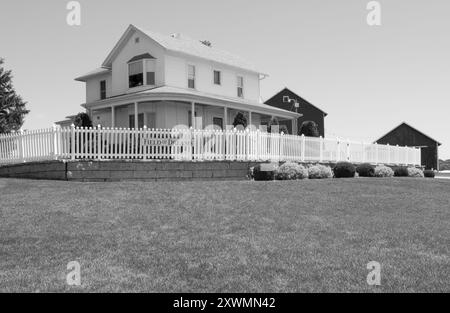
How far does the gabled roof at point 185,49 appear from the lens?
27.1 metres

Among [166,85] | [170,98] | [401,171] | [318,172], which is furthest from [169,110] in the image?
[401,171]

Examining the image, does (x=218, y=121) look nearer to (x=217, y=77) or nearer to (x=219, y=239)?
(x=217, y=77)

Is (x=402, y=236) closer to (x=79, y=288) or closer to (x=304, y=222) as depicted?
(x=304, y=222)

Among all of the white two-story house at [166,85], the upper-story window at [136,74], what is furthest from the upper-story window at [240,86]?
the upper-story window at [136,74]

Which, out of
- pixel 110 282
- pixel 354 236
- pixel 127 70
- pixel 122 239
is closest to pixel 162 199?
pixel 122 239

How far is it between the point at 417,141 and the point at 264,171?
3442 cm

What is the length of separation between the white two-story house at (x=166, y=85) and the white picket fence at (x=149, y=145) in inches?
192

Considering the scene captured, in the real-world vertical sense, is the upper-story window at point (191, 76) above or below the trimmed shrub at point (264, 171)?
above

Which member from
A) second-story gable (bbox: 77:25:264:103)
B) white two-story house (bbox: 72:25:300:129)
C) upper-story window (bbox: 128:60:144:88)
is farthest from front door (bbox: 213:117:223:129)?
upper-story window (bbox: 128:60:144:88)

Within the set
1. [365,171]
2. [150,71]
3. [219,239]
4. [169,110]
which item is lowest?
[219,239]

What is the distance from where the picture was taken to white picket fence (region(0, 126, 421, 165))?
17.4m

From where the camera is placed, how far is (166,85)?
2641 cm

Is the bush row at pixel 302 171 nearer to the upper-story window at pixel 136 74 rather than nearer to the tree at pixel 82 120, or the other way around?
the upper-story window at pixel 136 74

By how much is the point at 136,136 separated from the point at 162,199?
20.6 feet
